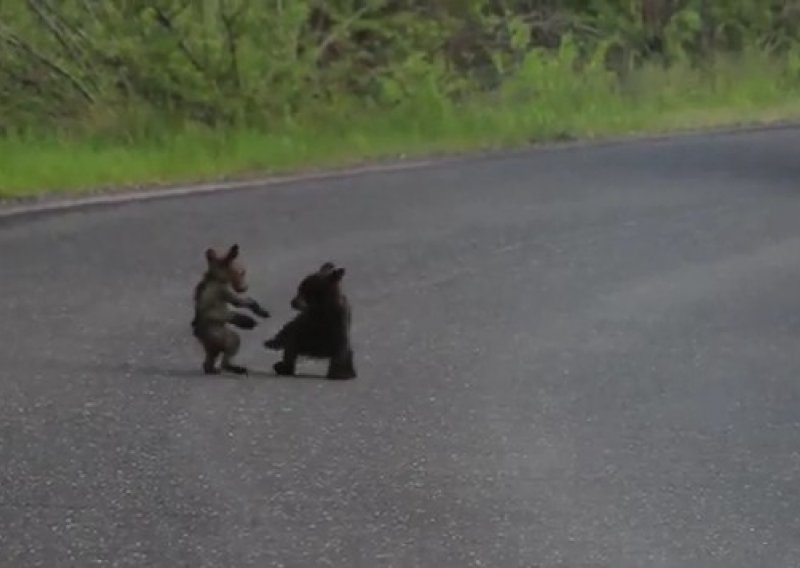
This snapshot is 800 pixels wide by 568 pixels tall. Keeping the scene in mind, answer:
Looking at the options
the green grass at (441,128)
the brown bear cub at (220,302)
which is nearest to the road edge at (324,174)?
the green grass at (441,128)

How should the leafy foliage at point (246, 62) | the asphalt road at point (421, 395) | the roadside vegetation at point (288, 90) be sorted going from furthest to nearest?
the leafy foliage at point (246, 62), the roadside vegetation at point (288, 90), the asphalt road at point (421, 395)

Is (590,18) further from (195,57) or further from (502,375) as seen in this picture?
(502,375)

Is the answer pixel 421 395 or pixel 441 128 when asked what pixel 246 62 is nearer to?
pixel 441 128

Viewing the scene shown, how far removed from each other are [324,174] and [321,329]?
9545mm

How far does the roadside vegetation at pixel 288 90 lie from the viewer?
21141 mm

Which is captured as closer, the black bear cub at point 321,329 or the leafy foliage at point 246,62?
the black bear cub at point 321,329

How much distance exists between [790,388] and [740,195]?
334 inches

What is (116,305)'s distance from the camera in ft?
41.3

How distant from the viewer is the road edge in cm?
1709

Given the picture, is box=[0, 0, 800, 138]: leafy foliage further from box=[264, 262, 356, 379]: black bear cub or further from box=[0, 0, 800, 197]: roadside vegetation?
box=[264, 262, 356, 379]: black bear cub

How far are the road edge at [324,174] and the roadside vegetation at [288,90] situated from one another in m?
0.35

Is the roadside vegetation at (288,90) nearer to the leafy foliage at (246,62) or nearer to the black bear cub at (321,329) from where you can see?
the leafy foliage at (246,62)

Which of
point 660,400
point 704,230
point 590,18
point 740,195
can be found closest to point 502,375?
point 660,400

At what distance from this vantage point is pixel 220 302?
10234 millimetres
